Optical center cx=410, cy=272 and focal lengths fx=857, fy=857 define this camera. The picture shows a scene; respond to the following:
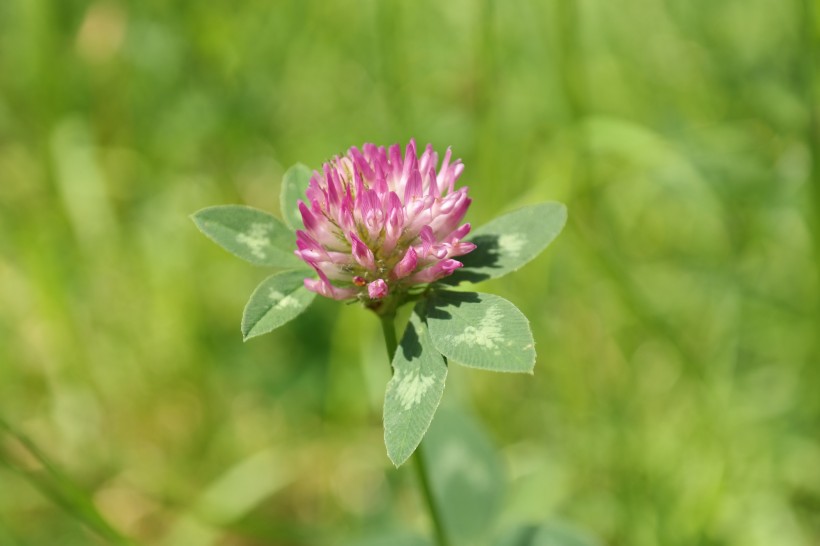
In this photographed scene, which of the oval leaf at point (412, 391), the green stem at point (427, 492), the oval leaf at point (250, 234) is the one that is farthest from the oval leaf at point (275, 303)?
the green stem at point (427, 492)

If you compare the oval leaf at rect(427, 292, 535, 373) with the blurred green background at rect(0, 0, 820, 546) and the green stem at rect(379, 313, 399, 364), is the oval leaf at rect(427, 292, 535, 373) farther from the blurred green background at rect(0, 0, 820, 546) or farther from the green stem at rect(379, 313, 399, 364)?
the blurred green background at rect(0, 0, 820, 546)

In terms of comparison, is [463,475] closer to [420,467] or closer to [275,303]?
[420,467]

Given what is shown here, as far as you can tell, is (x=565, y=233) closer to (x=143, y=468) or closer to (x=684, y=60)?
(x=684, y=60)

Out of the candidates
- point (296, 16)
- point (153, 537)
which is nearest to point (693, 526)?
point (153, 537)

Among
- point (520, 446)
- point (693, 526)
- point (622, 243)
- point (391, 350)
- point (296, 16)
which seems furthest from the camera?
point (296, 16)

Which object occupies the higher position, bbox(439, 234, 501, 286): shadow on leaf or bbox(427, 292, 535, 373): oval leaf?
bbox(439, 234, 501, 286): shadow on leaf

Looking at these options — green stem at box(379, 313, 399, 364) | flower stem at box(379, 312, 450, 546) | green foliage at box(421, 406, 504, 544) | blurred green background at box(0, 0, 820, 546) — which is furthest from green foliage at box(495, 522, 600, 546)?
green stem at box(379, 313, 399, 364)

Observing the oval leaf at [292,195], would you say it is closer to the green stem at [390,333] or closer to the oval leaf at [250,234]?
the oval leaf at [250,234]
